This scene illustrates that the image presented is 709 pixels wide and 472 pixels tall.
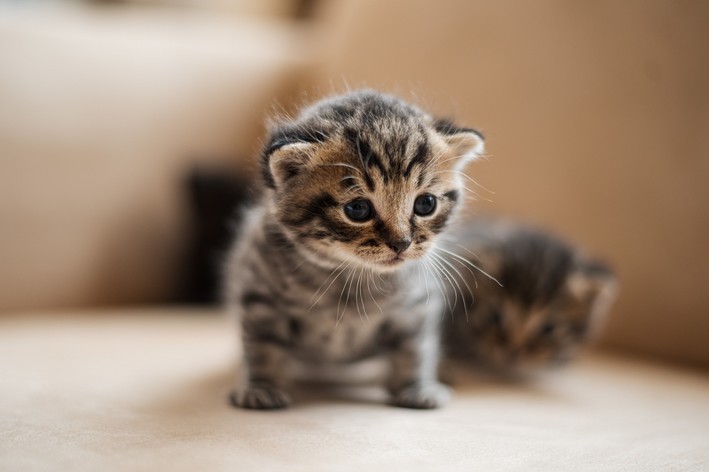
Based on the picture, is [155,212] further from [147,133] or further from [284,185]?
[284,185]

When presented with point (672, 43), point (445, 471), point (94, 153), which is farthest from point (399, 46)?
point (445, 471)

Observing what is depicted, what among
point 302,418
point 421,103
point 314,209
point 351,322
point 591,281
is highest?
point 421,103

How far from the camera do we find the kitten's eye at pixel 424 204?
53.2 inches

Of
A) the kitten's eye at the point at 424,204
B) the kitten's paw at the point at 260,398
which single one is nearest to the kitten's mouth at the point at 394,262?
the kitten's eye at the point at 424,204

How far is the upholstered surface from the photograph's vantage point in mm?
1094

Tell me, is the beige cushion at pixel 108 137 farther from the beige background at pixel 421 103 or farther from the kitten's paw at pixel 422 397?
the kitten's paw at pixel 422 397

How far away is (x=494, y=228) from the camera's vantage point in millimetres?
2002

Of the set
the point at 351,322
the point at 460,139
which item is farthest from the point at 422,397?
the point at 460,139

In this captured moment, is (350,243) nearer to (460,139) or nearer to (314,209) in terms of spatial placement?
(314,209)

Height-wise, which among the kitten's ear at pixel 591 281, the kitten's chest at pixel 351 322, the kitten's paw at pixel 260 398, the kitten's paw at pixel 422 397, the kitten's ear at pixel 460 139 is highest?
the kitten's ear at pixel 460 139

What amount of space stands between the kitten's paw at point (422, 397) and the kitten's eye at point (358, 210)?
411mm

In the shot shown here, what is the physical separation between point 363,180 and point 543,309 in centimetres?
74

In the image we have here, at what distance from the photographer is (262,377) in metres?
1.43

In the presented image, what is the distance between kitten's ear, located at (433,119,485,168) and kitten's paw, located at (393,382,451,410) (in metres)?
0.48
